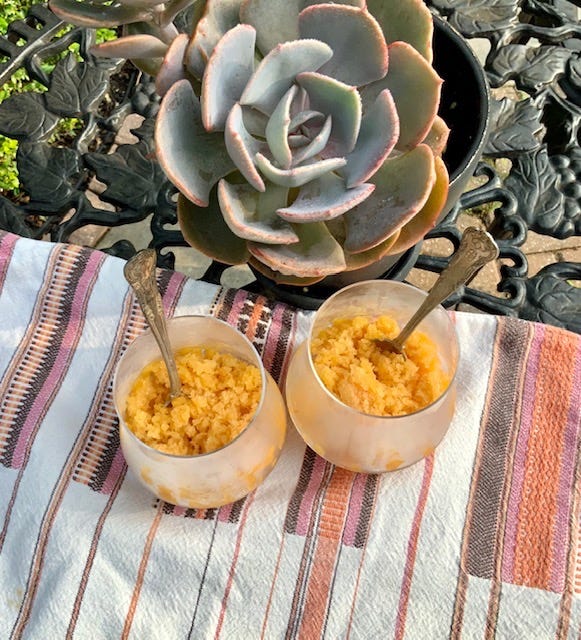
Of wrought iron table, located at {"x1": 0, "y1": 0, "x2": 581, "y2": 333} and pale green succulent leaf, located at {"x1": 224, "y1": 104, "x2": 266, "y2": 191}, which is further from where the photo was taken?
wrought iron table, located at {"x1": 0, "y1": 0, "x2": 581, "y2": 333}

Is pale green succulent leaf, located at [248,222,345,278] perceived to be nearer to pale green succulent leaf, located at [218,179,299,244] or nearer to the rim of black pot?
pale green succulent leaf, located at [218,179,299,244]

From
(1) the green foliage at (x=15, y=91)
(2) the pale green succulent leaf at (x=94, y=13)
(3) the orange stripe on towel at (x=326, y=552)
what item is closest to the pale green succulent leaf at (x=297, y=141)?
(2) the pale green succulent leaf at (x=94, y=13)

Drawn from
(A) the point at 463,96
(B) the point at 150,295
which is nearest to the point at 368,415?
(B) the point at 150,295

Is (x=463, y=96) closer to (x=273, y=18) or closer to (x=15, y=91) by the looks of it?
(x=273, y=18)

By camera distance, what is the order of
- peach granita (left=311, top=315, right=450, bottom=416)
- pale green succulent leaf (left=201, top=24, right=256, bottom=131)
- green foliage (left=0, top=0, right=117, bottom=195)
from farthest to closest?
1. green foliage (left=0, top=0, right=117, bottom=195)
2. peach granita (left=311, top=315, right=450, bottom=416)
3. pale green succulent leaf (left=201, top=24, right=256, bottom=131)

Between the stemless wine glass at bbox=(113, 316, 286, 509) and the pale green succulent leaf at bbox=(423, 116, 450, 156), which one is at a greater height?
the pale green succulent leaf at bbox=(423, 116, 450, 156)

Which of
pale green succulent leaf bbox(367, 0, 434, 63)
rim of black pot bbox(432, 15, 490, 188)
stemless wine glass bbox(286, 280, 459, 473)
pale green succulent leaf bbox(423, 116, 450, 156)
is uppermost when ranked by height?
pale green succulent leaf bbox(367, 0, 434, 63)

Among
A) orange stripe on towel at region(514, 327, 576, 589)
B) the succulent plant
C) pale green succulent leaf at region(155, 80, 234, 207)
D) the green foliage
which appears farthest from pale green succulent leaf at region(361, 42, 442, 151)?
the green foliage

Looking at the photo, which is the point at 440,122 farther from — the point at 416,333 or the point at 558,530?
the point at 558,530
